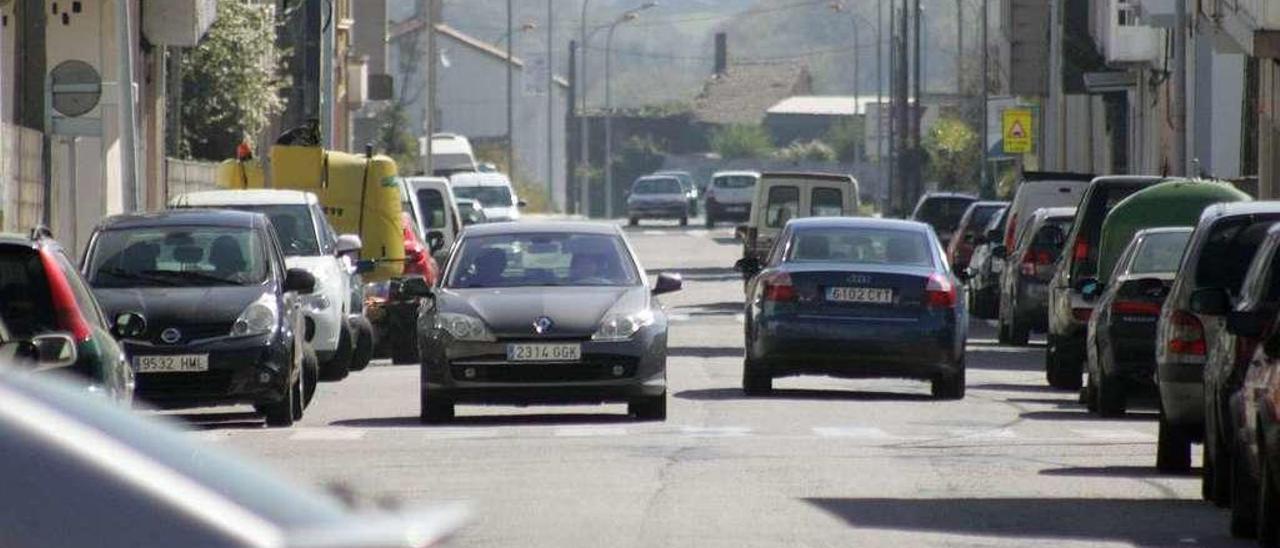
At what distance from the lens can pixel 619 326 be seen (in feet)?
63.4

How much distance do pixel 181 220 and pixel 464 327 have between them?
2575 millimetres

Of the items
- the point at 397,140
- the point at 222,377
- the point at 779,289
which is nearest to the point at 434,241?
the point at 779,289

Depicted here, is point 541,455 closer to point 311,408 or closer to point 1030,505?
point 1030,505

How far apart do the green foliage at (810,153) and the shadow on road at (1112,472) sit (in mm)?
133661

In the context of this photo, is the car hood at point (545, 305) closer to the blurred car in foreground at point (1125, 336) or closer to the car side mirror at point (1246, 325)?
the blurred car in foreground at point (1125, 336)

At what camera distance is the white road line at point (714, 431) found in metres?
18.3

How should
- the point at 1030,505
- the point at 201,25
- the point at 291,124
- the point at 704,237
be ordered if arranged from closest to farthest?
the point at 1030,505 < the point at 291,124 < the point at 201,25 < the point at 704,237

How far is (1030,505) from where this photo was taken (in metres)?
13.9

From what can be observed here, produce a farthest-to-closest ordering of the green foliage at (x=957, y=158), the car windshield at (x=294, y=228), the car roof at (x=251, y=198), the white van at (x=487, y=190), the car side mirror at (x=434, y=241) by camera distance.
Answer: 1. the green foliage at (x=957, y=158)
2. the white van at (x=487, y=190)
3. the car side mirror at (x=434, y=241)
4. the car roof at (x=251, y=198)
5. the car windshield at (x=294, y=228)

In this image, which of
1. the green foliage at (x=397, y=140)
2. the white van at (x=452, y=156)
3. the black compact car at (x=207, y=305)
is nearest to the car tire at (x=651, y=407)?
the black compact car at (x=207, y=305)

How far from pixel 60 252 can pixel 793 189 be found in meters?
37.3

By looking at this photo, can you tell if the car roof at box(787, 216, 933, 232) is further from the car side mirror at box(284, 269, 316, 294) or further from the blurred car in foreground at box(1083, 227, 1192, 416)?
the car side mirror at box(284, 269, 316, 294)

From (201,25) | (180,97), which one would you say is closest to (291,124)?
(201,25)

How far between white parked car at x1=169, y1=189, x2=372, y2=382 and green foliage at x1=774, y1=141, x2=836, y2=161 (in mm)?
124335
